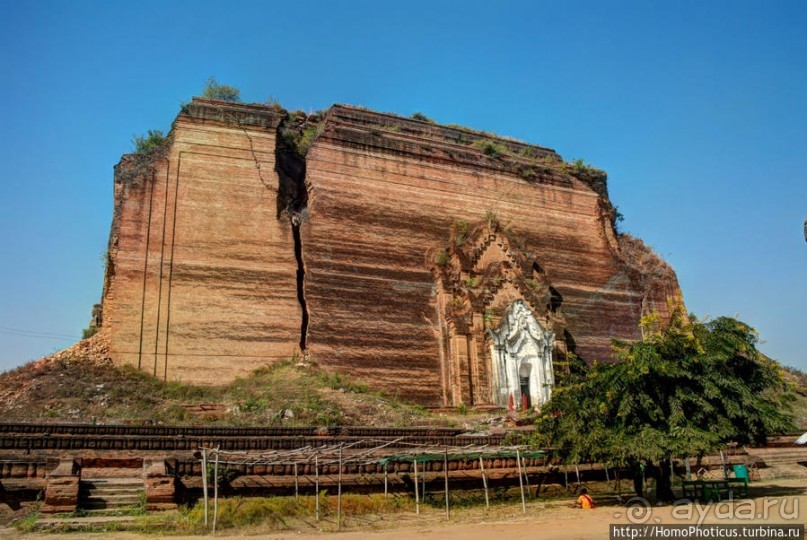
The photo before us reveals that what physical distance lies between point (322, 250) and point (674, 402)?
14540 mm

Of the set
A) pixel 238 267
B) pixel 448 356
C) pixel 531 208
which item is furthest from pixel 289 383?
pixel 531 208

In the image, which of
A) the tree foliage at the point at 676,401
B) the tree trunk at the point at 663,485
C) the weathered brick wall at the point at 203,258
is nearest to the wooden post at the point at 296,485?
the tree foliage at the point at 676,401

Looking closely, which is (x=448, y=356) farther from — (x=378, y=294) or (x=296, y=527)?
(x=296, y=527)

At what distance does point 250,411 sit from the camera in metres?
20.1

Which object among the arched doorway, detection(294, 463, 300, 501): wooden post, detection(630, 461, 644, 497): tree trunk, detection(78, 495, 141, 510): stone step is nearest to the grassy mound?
the arched doorway

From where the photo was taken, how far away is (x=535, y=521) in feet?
38.8

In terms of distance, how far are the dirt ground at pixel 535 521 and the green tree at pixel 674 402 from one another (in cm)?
103

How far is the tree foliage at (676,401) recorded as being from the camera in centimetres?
1312

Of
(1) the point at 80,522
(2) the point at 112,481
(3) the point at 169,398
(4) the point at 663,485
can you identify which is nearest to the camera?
(1) the point at 80,522

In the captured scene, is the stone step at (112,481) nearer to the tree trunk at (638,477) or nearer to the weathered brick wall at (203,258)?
the tree trunk at (638,477)

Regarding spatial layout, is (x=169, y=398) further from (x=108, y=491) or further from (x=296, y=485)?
(x=296, y=485)

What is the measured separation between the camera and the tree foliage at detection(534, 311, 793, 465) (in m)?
13.1

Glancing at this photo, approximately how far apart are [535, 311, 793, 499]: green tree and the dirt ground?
103 centimetres

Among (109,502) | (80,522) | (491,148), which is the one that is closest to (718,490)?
(109,502)
